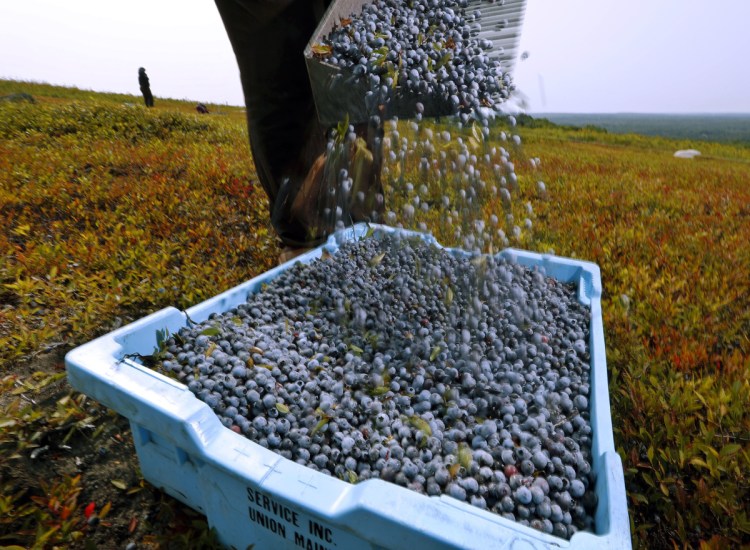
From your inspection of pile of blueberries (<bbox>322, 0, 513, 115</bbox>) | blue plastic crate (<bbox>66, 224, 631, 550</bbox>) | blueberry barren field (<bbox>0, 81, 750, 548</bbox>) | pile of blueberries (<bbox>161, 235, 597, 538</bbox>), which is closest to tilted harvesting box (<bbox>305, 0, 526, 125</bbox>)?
pile of blueberries (<bbox>322, 0, 513, 115</bbox>)

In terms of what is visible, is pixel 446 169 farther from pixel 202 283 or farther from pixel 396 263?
pixel 202 283

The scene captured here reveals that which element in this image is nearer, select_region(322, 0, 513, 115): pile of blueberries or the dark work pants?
select_region(322, 0, 513, 115): pile of blueberries

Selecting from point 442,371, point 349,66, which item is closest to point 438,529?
point 442,371

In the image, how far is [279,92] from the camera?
2.38 m

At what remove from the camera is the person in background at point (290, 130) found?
2.15 meters

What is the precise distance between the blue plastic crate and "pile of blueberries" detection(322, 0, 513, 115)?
1.05m

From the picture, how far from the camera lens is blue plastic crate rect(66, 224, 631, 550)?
91 centimetres

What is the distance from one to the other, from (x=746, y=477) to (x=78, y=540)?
1821 mm

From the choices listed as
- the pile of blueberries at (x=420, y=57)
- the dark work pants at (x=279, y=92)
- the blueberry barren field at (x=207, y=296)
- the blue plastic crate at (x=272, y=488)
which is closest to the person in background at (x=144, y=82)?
the blueberry barren field at (x=207, y=296)

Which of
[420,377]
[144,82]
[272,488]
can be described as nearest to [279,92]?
[420,377]

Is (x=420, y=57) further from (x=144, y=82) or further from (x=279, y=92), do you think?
(x=144, y=82)

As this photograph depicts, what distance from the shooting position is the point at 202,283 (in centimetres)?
254

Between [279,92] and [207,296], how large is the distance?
1056mm

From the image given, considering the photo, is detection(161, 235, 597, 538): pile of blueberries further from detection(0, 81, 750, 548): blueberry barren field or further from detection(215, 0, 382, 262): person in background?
detection(215, 0, 382, 262): person in background
